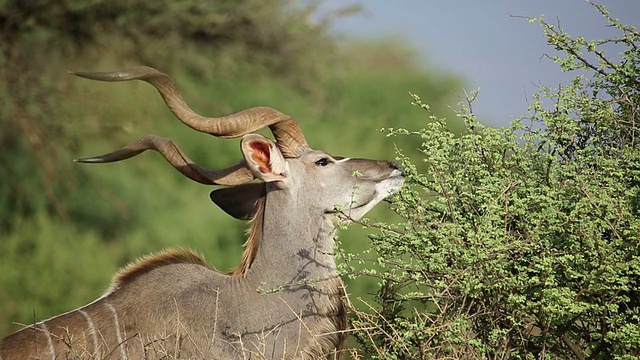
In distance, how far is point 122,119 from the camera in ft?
37.8

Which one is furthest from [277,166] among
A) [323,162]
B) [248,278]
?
[248,278]

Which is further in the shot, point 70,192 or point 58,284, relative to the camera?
point 70,192

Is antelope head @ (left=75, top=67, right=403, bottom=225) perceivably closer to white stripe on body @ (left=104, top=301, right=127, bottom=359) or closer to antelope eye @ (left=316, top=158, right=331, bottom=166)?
antelope eye @ (left=316, top=158, right=331, bottom=166)

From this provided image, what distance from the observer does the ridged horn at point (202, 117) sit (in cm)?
459

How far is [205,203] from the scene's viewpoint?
42.4ft

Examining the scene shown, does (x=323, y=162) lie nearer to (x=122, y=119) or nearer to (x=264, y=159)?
(x=264, y=159)

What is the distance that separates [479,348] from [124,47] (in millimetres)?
8393

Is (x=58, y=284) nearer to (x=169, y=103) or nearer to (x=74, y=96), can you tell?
(x=74, y=96)

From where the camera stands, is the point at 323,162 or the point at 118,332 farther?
the point at 323,162

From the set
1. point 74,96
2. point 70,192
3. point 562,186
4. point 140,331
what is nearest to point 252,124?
point 140,331

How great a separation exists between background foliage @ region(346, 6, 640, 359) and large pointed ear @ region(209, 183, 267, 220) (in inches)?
32.5

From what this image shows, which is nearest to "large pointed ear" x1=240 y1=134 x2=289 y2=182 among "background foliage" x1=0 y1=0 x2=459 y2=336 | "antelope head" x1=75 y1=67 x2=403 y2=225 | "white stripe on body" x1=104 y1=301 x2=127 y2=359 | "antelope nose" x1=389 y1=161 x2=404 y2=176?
"antelope head" x1=75 y1=67 x2=403 y2=225

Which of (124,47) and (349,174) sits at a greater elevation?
(349,174)

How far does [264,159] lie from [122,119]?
692 cm
